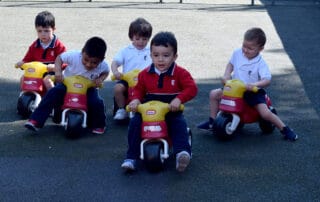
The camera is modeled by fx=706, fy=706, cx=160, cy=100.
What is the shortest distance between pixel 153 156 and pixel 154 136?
0.16m

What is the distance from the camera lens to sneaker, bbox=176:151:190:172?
549cm

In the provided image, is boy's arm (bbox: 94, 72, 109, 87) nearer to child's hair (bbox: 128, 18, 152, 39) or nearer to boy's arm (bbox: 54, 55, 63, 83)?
boy's arm (bbox: 54, 55, 63, 83)

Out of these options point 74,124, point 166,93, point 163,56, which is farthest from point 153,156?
point 74,124

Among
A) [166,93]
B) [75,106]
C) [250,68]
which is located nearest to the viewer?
[166,93]

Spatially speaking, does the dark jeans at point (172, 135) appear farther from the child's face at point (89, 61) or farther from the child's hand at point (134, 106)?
the child's face at point (89, 61)

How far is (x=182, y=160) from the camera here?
216 inches

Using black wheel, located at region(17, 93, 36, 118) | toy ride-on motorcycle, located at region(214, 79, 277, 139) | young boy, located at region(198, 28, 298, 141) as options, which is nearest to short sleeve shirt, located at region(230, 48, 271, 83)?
young boy, located at region(198, 28, 298, 141)

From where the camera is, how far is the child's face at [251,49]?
6.46 metres

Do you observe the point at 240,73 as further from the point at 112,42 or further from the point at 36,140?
the point at 112,42

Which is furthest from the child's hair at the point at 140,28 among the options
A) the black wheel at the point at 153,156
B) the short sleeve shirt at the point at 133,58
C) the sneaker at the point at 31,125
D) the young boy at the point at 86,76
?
the black wheel at the point at 153,156

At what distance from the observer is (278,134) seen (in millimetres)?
6637

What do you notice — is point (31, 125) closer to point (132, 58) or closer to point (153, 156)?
point (132, 58)

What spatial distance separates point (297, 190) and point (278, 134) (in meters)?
1.44

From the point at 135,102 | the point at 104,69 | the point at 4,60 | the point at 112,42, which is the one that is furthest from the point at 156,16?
the point at 135,102
